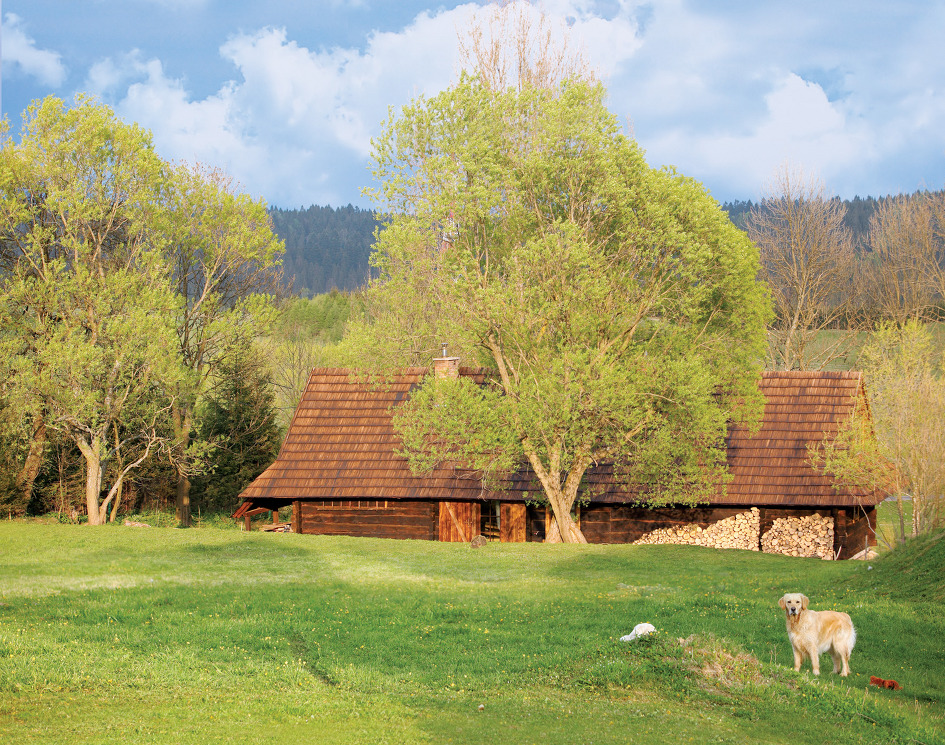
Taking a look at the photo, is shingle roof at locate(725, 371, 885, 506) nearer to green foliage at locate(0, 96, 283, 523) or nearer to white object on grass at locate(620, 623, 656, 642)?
white object on grass at locate(620, 623, 656, 642)

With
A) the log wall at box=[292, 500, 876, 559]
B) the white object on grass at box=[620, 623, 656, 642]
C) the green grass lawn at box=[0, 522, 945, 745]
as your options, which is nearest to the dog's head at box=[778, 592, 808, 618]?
the green grass lawn at box=[0, 522, 945, 745]

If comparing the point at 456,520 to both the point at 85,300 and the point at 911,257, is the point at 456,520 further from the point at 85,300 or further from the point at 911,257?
the point at 911,257

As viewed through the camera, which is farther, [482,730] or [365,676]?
[365,676]

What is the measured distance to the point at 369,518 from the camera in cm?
2612

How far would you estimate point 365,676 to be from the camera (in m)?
9.89

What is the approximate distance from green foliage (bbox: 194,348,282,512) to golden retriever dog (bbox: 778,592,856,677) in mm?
28260

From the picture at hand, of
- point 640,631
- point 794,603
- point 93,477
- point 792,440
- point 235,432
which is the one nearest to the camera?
point 794,603

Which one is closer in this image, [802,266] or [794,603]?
[794,603]

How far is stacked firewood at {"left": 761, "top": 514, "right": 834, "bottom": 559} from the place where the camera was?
78.8 ft

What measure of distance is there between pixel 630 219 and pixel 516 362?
4946mm

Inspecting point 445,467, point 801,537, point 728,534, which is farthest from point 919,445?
point 445,467

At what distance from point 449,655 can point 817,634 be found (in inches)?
178

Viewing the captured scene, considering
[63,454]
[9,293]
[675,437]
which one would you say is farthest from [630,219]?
[63,454]

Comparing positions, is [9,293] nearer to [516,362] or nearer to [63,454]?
[63,454]
